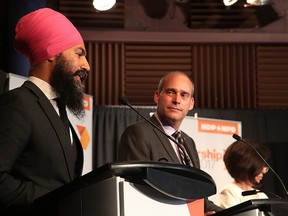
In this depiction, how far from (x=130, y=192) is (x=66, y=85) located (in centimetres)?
68

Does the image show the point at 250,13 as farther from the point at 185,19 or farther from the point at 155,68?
the point at 155,68

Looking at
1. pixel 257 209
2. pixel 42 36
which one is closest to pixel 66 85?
pixel 42 36

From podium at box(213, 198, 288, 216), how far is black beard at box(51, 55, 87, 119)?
0.68 meters

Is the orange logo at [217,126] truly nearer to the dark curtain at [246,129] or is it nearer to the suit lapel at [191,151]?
the dark curtain at [246,129]

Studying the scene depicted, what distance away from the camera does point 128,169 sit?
1.72 metres

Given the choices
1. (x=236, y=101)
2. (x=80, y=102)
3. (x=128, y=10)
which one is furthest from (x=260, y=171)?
(x=128, y=10)

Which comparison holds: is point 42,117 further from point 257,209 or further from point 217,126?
point 217,126

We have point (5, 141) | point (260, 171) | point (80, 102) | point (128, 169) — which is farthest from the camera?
point (260, 171)

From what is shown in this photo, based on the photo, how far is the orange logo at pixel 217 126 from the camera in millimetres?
6297

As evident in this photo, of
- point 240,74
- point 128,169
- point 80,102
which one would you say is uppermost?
point 240,74

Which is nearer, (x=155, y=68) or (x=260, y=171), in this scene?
(x=260, y=171)

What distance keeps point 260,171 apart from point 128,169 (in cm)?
266

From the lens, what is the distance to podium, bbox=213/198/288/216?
2273mm

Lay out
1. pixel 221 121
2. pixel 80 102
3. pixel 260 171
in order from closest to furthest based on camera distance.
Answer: pixel 80 102 < pixel 260 171 < pixel 221 121
